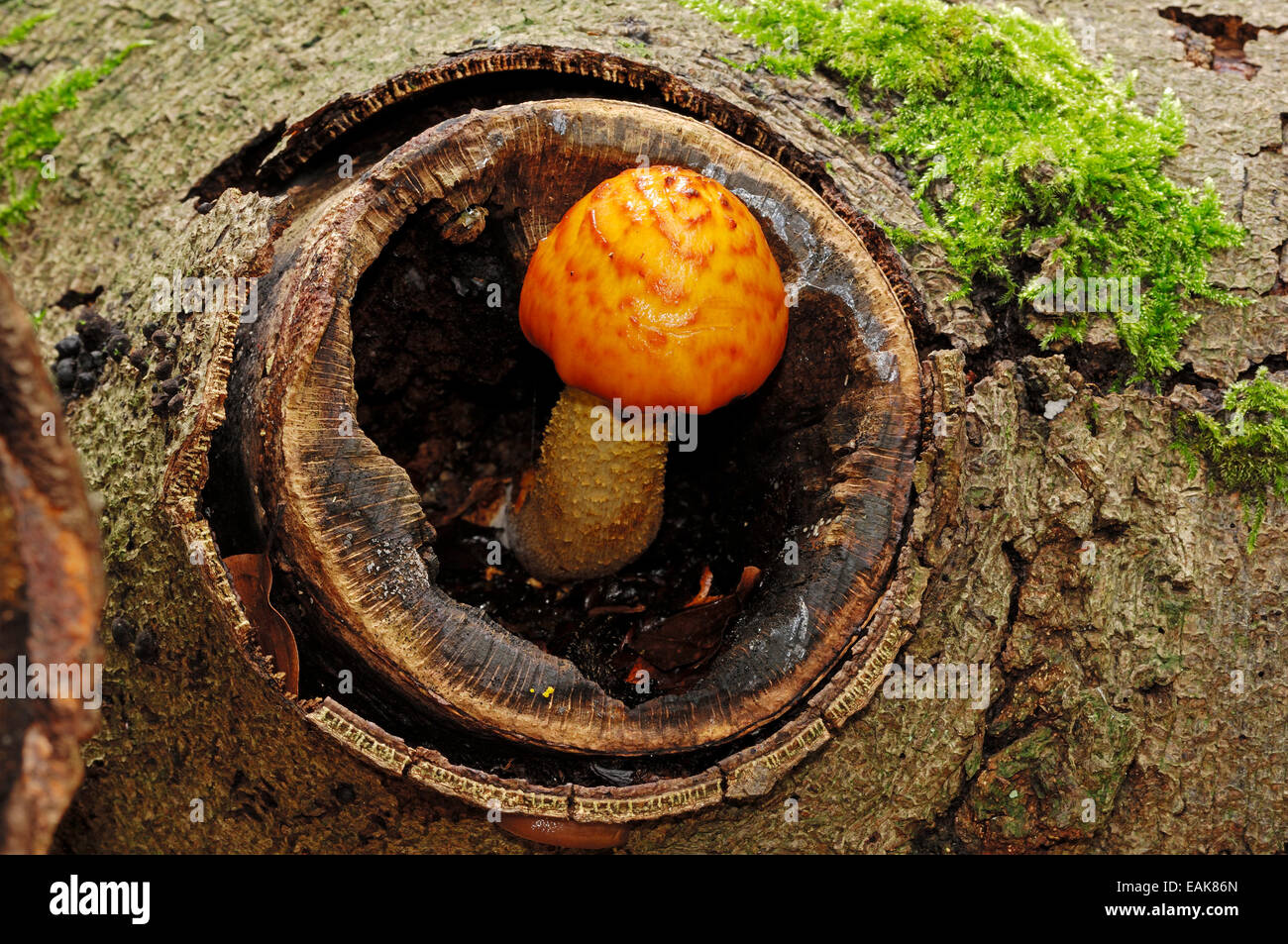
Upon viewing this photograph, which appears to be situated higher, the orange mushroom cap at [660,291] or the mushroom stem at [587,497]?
the orange mushroom cap at [660,291]

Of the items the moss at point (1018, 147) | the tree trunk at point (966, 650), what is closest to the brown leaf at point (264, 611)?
the tree trunk at point (966, 650)

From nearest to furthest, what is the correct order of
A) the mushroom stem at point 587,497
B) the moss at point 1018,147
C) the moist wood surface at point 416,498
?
1. the moist wood surface at point 416,498
2. the moss at point 1018,147
3. the mushroom stem at point 587,497

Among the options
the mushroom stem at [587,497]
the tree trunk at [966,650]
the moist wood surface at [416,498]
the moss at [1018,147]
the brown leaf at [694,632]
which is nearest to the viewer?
the moist wood surface at [416,498]

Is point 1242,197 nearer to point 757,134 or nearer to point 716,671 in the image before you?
point 757,134

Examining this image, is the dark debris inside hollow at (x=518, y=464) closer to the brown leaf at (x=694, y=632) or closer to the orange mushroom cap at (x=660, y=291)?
the brown leaf at (x=694, y=632)

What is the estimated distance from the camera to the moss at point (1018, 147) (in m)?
2.35

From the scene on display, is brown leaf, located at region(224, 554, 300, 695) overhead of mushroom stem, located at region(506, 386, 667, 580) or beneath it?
beneath

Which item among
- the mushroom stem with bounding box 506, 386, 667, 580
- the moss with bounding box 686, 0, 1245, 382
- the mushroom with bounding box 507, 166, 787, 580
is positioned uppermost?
the moss with bounding box 686, 0, 1245, 382

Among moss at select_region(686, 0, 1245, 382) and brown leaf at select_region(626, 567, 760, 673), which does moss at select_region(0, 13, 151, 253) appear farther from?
brown leaf at select_region(626, 567, 760, 673)

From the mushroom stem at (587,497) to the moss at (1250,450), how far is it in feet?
4.61

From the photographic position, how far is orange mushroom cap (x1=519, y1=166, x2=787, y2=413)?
210 centimetres

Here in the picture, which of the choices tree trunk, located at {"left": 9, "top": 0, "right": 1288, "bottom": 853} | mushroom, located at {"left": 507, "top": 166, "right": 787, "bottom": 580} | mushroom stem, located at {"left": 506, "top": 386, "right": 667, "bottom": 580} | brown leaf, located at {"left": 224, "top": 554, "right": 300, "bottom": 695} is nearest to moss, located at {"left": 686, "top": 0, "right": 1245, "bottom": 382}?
tree trunk, located at {"left": 9, "top": 0, "right": 1288, "bottom": 853}

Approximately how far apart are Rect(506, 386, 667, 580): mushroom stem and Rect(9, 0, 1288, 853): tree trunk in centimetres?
93

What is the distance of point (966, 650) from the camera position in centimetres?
211
